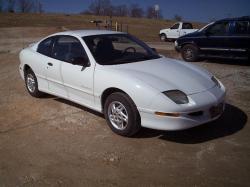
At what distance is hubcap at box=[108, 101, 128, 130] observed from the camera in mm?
4852

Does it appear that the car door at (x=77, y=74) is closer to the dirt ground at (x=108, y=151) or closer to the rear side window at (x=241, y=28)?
the dirt ground at (x=108, y=151)

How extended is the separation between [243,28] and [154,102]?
748 centimetres

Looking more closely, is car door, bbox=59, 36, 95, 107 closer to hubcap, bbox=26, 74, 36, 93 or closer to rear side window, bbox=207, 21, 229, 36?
hubcap, bbox=26, 74, 36, 93

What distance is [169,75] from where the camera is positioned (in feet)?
16.4

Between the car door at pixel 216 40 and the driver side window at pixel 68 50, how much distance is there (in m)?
6.57

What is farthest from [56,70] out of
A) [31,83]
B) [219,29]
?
[219,29]

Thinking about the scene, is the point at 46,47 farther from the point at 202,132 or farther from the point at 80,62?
the point at 202,132

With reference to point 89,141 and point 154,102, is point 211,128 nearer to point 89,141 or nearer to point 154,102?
point 154,102

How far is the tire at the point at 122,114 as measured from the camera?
469 centimetres

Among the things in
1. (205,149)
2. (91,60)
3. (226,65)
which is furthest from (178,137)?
(226,65)

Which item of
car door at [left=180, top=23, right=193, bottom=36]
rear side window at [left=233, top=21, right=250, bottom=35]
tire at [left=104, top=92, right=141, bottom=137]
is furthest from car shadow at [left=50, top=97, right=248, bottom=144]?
car door at [left=180, top=23, right=193, bottom=36]

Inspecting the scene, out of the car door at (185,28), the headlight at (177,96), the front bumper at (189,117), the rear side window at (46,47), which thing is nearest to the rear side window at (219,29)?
the rear side window at (46,47)

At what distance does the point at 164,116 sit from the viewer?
446 cm

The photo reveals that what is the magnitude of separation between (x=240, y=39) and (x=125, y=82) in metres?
7.15
